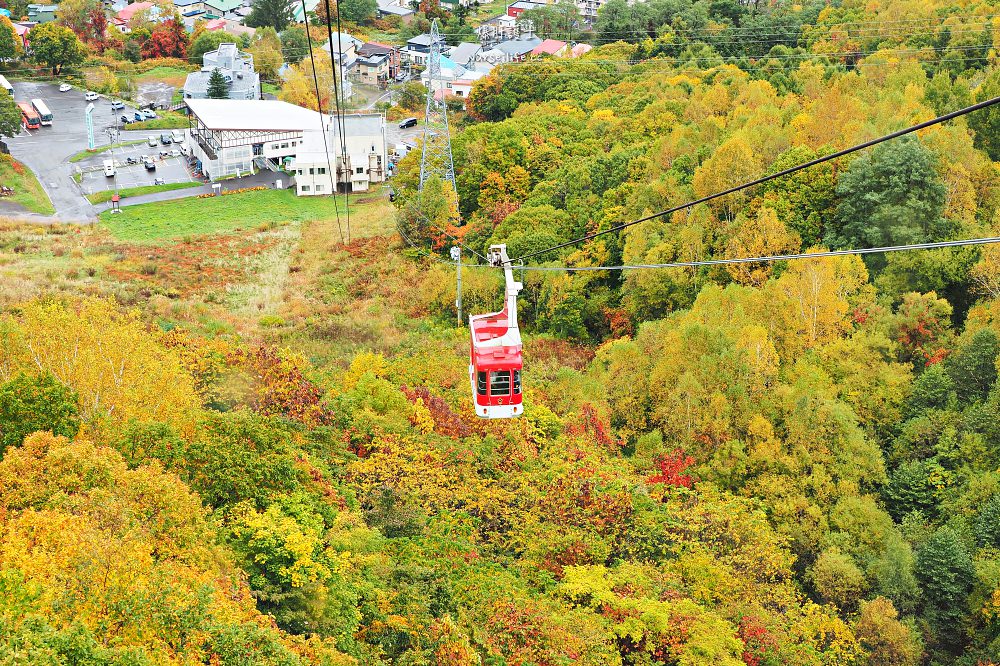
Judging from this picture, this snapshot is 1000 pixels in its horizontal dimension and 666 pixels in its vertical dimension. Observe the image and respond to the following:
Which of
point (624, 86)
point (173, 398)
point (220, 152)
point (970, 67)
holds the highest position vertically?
point (173, 398)

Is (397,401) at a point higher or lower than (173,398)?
lower

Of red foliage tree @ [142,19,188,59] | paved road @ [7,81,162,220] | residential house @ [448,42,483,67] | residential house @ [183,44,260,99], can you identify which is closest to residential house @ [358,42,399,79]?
residential house @ [448,42,483,67]

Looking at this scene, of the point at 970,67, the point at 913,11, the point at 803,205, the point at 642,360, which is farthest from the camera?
the point at 913,11

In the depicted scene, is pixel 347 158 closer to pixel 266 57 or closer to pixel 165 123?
pixel 165 123

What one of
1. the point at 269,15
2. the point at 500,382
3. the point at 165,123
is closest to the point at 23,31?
the point at 165,123

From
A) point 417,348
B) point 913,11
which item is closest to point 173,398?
point 417,348

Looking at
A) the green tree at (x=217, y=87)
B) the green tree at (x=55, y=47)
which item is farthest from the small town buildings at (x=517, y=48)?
the green tree at (x=55, y=47)

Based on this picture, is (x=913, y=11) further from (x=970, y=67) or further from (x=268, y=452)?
(x=268, y=452)
